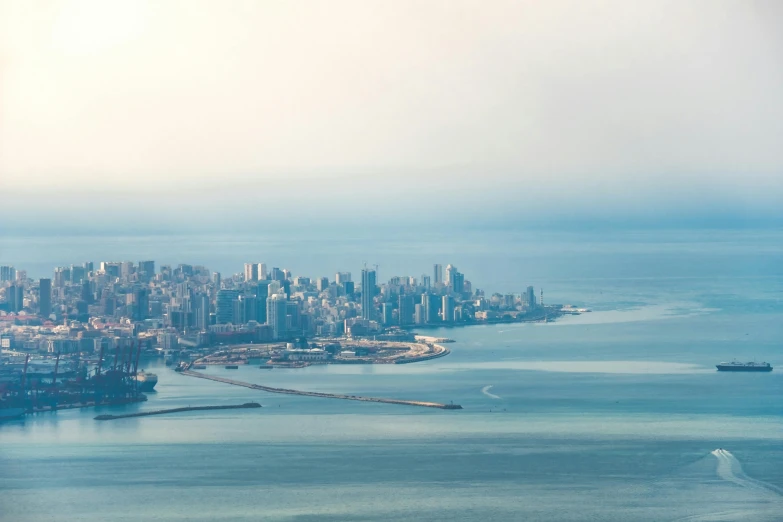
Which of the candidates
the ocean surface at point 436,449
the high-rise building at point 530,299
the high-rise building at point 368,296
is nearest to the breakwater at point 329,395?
the ocean surface at point 436,449

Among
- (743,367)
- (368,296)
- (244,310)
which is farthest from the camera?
(368,296)

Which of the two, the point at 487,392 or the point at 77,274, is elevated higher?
the point at 77,274

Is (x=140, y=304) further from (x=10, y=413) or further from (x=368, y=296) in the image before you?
(x=10, y=413)

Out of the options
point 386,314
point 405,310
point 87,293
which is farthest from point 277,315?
point 405,310

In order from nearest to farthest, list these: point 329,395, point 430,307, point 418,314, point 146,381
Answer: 1. point 329,395
2. point 146,381
3. point 418,314
4. point 430,307

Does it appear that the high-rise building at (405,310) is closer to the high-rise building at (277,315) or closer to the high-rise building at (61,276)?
the high-rise building at (277,315)

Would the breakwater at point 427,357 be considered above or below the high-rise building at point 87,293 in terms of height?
below
